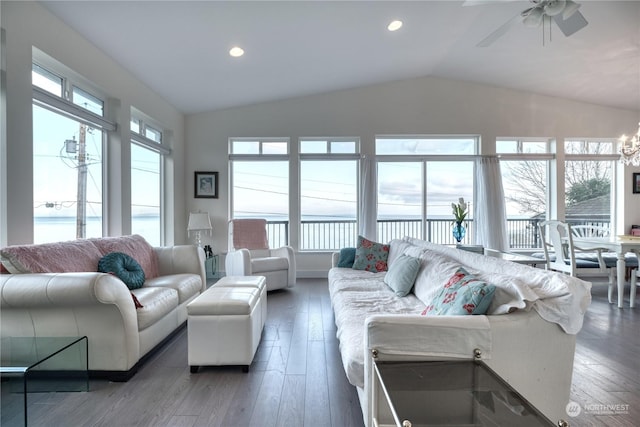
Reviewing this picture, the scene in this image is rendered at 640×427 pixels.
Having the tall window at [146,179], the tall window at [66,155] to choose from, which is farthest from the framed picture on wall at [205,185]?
the tall window at [66,155]

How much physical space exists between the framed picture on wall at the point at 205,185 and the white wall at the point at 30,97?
1.47 m

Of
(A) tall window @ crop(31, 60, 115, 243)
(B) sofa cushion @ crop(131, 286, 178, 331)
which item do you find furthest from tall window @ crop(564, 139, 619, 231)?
(A) tall window @ crop(31, 60, 115, 243)

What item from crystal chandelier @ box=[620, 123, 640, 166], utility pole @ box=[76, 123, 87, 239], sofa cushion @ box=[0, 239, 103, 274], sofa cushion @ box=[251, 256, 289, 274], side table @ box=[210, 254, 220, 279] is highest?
crystal chandelier @ box=[620, 123, 640, 166]

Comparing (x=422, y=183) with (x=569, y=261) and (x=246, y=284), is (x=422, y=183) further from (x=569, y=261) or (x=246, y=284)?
(x=246, y=284)

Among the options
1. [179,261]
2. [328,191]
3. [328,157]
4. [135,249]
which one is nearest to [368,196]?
[328,191]

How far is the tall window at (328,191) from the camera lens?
5555 mm

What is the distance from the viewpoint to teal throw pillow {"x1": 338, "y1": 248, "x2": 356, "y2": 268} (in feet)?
12.7

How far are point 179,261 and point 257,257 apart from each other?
4.52 ft

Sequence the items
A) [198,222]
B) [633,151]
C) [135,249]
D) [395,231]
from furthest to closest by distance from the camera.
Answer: [395,231] → [198,222] → [633,151] → [135,249]

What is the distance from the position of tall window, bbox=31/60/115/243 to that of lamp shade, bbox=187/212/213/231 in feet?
4.90

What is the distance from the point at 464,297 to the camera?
5.22 ft

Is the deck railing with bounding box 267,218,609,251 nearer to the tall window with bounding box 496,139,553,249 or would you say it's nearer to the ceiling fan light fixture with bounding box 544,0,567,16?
the tall window with bounding box 496,139,553,249

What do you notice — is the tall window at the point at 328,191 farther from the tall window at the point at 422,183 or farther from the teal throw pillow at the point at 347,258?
the teal throw pillow at the point at 347,258

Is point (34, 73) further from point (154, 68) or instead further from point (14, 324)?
point (14, 324)
